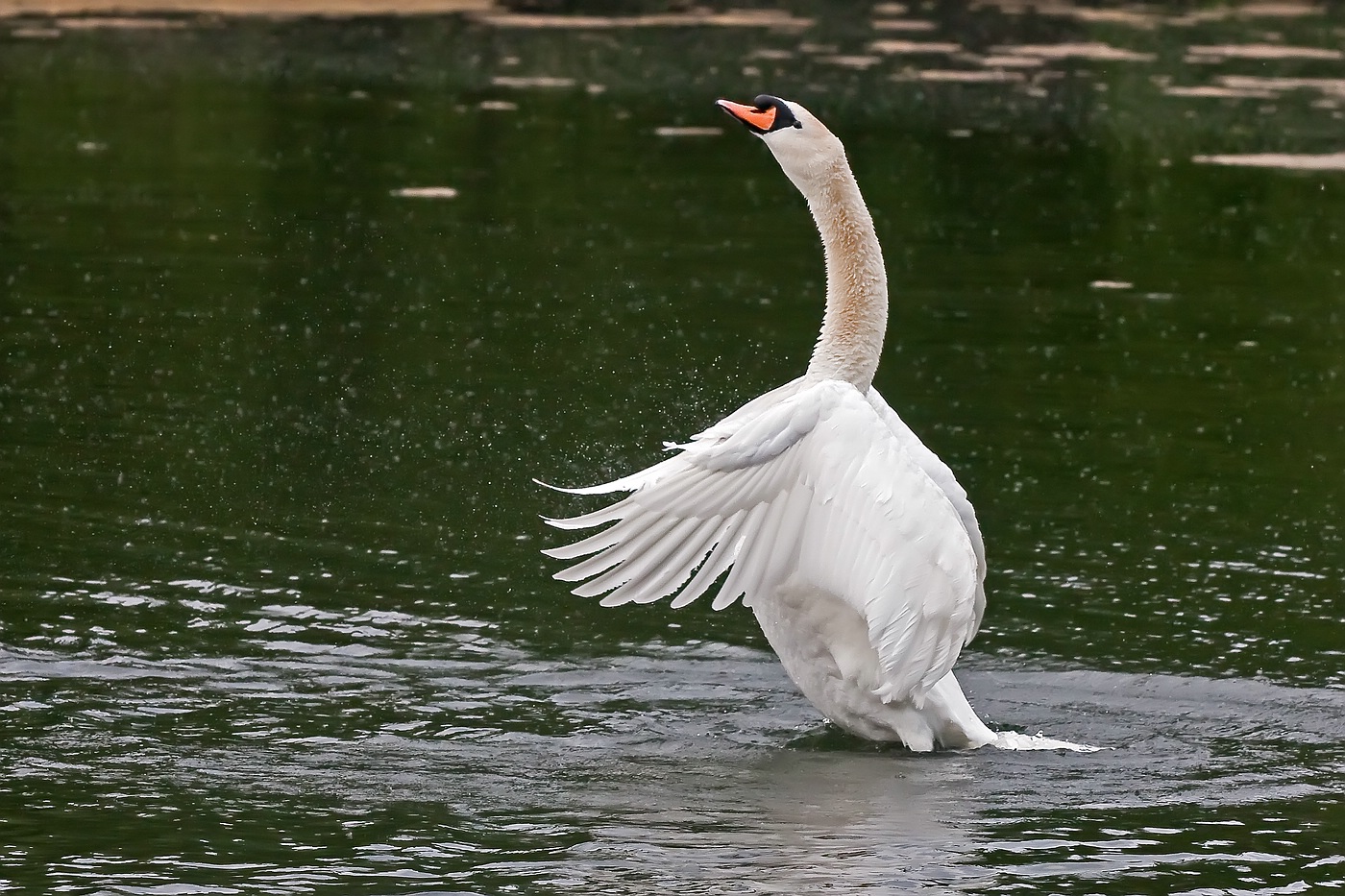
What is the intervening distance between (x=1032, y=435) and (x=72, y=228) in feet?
27.1

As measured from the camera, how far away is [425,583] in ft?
32.6

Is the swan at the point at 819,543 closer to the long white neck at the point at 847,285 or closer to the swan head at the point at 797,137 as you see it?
the long white neck at the point at 847,285

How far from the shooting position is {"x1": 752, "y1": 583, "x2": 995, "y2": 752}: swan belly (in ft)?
26.5

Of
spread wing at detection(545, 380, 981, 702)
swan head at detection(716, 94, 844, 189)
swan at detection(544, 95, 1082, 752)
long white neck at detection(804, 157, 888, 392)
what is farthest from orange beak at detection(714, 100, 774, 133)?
spread wing at detection(545, 380, 981, 702)

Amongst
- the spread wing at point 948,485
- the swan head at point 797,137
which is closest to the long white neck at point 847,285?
the swan head at point 797,137

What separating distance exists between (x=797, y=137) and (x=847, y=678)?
81.9 inches

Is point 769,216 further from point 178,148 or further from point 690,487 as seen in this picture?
point 690,487

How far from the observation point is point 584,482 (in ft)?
37.8

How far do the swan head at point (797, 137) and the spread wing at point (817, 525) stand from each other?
4.34ft

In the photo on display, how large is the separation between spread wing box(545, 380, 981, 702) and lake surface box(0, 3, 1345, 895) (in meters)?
0.67

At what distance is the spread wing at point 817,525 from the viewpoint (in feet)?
24.7

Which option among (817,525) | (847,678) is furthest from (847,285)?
(847,678)

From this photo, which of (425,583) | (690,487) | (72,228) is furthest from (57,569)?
(72,228)

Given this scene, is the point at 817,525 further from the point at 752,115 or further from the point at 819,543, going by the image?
the point at 752,115
